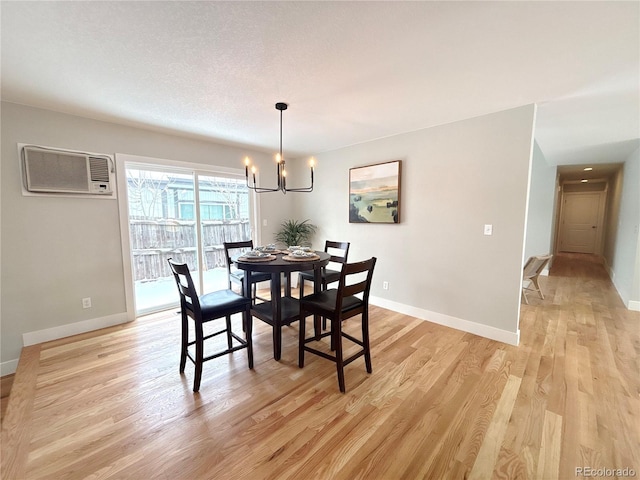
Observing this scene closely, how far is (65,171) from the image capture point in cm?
269

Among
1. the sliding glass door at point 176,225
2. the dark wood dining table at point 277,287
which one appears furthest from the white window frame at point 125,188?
the dark wood dining table at point 277,287

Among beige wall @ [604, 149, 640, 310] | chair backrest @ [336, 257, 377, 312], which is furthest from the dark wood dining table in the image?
beige wall @ [604, 149, 640, 310]

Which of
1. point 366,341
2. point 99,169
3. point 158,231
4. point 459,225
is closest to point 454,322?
point 459,225

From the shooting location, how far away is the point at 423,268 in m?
3.29

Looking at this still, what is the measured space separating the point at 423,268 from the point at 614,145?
12.6ft

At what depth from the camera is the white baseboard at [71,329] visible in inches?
102

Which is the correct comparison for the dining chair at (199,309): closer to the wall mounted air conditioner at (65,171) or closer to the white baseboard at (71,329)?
the white baseboard at (71,329)

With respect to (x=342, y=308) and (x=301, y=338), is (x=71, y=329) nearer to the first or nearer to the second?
(x=301, y=338)

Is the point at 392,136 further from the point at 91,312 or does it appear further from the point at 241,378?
the point at 91,312

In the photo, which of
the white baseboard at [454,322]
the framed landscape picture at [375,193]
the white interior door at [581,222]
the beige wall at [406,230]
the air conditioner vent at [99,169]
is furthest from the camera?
the white interior door at [581,222]

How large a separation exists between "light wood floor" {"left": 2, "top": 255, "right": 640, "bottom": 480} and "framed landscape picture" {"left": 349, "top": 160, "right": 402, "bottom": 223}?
168 cm

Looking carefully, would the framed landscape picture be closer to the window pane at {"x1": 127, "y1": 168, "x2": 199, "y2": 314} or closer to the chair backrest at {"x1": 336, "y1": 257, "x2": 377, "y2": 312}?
the chair backrest at {"x1": 336, "y1": 257, "x2": 377, "y2": 312}

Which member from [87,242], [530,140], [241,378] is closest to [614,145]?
[530,140]

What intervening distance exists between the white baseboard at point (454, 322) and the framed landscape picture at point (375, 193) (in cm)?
121
